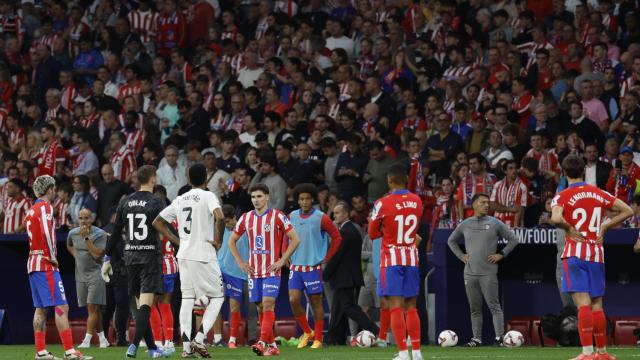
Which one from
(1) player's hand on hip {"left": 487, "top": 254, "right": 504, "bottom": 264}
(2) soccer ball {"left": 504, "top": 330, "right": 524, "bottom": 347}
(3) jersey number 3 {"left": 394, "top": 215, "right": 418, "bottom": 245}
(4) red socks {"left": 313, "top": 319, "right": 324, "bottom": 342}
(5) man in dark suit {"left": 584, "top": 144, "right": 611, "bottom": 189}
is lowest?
(2) soccer ball {"left": 504, "top": 330, "right": 524, "bottom": 347}

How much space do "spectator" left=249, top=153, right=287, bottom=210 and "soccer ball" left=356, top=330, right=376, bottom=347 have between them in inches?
→ 121

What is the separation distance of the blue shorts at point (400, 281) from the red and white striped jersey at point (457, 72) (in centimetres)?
940

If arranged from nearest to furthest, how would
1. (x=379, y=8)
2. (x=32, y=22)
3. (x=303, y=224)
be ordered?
(x=303, y=224), (x=379, y=8), (x=32, y=22)

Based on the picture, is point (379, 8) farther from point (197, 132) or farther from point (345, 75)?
point (197, 132)

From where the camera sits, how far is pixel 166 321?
14.9 m

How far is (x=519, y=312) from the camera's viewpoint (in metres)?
19.1

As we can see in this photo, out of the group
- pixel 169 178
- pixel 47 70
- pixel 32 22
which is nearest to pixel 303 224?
pixel 169 178

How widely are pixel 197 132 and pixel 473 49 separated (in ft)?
16.8

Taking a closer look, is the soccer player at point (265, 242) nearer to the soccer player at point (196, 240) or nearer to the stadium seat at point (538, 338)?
the soccer player at point (196, 240)

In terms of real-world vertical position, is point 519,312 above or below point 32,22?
below

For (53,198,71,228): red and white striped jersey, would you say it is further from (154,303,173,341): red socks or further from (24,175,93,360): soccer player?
(24,175,93,360): soccer player

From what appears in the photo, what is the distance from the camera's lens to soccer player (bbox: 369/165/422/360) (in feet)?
43.4

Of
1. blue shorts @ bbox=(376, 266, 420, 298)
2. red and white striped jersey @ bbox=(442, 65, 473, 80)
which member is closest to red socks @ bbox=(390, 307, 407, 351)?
blue shorts @ bbox=(376, 266, 420, 298)

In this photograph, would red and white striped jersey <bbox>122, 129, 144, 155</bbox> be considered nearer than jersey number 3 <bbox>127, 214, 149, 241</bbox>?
No
